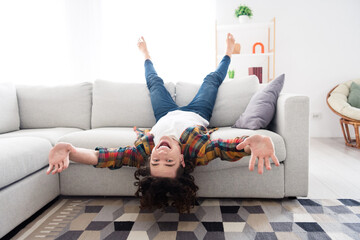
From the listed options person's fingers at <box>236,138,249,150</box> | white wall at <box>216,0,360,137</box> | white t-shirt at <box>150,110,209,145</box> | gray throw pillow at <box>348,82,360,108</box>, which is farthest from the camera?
white wall at <box>216,0,360,137</box>

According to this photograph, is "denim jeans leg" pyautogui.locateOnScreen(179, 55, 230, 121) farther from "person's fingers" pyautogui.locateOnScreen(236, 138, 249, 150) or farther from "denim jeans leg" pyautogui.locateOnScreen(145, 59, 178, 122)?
"person's fingers" pyautogui.locateOnScreen(236, 138, 249, 150)

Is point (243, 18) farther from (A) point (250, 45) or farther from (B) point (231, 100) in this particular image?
(B) point (231, 100)

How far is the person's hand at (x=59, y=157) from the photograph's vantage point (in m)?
1.06

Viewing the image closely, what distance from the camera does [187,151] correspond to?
4.54 feet

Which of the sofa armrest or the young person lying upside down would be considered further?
the sofa armrest

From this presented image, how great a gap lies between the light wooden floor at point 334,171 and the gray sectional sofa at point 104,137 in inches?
12.6

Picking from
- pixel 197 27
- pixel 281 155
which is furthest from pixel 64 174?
pixel 197 27

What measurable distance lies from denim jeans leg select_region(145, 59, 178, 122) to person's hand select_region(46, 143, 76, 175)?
892mm

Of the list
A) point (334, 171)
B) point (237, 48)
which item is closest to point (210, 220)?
point (334, 171)

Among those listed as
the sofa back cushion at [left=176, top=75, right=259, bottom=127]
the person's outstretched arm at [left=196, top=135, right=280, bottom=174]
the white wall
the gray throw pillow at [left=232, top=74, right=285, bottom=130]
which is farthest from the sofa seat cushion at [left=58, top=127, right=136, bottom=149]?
the white wall

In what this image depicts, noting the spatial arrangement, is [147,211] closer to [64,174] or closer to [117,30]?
[64,174]

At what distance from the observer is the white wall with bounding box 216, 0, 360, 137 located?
3.41m

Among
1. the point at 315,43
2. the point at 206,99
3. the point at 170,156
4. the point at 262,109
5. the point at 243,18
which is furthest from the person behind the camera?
the point at 315,43

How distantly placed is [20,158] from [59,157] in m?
0.33
